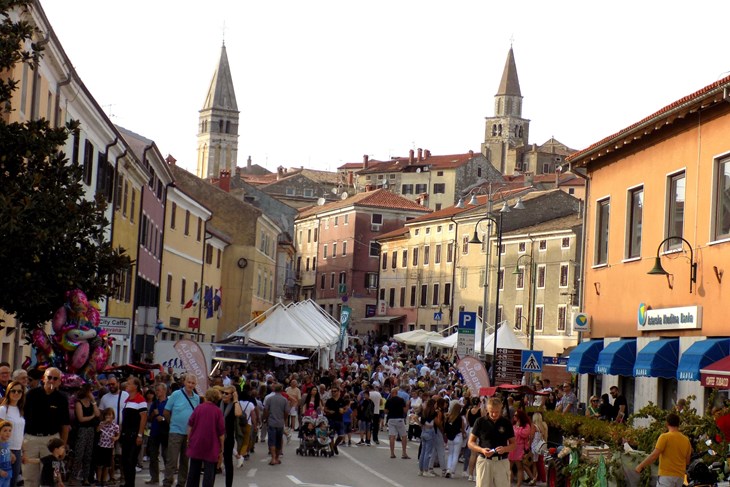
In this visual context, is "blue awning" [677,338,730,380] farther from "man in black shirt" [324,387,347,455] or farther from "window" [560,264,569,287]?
"window" [560,264,569,287]

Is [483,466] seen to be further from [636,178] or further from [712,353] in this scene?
[636,178]

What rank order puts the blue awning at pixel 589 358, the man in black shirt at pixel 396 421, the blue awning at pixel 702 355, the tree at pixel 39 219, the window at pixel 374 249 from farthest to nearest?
1. the window at pixel 374 249
2. the man in black shirt at pixel 396 421
3. the blue awning at pixel 589 358
4. the blue awning at pixel 702 355
5. the tree at pixel 39 219

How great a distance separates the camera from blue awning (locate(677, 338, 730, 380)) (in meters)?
22.4

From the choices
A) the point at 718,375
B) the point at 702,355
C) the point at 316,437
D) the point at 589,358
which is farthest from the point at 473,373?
the point at 718,375

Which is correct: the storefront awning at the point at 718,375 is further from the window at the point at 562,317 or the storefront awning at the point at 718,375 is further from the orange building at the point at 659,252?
the window at the point at 562,317

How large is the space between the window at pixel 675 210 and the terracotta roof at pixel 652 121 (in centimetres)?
113

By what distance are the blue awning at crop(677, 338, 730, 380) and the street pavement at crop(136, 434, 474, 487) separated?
4.49 metres

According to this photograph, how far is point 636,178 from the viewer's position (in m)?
28.2

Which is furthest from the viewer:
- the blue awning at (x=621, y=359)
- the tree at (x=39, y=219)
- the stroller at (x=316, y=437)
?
the stroller at (x=316, y=437)

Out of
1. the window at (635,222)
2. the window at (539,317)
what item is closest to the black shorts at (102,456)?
the window at (635,222)

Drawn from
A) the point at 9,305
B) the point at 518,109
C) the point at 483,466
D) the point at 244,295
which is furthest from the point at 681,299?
the point at 518,109

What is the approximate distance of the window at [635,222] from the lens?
28203 millimetres

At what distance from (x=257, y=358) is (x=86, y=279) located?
41.7 meters

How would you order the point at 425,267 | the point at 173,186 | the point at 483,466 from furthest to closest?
the point at 425,267 → the point at 173,186 → the point at 483,466
